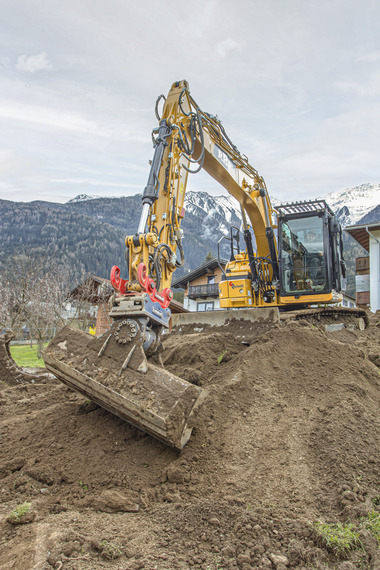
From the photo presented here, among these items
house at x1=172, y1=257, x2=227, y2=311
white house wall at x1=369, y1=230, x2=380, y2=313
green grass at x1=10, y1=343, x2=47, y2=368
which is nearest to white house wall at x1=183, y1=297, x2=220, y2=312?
house at x1=172, y1=257, x2=227, y2=311

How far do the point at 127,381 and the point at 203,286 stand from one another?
102 ft

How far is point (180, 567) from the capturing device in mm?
2443

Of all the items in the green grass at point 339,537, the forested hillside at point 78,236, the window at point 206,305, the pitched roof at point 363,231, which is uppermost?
the forested hillside at point 78,236

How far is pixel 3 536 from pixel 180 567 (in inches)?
47.5

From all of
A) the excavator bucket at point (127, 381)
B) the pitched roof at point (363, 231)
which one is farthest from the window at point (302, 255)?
the pitched roof at point (363, 231)

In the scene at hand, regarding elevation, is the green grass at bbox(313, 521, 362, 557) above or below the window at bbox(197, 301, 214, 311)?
above

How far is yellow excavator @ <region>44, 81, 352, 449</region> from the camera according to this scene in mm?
3818

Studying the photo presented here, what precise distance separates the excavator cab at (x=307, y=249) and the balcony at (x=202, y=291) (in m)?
24.4

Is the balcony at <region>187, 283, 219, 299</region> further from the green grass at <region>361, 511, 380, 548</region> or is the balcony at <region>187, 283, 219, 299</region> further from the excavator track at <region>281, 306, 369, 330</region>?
the green grass at <region>361, 511, 380, 548</region>

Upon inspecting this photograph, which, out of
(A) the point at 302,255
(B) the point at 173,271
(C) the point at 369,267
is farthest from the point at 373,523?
(C) the point at 369,267

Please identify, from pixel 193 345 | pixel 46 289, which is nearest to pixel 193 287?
pixel 46 289

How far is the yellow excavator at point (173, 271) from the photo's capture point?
382cm

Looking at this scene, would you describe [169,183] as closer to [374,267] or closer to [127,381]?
[127,381]

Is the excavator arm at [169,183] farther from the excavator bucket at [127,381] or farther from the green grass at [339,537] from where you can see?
the green grass at [339,537]
